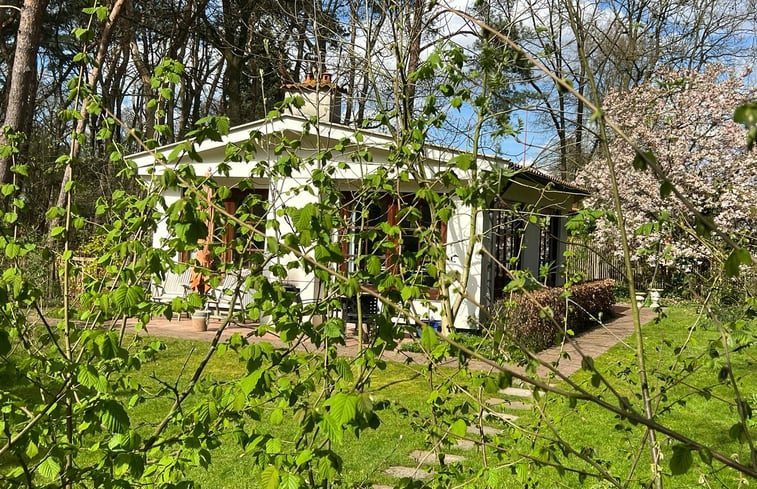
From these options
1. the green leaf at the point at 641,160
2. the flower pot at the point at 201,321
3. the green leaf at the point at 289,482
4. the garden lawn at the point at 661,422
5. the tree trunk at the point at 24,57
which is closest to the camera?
the green leaf at the point at 641,160

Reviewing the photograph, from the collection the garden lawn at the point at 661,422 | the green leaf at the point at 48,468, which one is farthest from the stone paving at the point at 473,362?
the green leaf at the point at 48,468

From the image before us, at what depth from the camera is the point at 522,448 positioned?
14.9ft

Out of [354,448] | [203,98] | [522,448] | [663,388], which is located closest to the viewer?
[663,388]

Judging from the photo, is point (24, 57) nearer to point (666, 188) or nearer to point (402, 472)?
point (402, 472)

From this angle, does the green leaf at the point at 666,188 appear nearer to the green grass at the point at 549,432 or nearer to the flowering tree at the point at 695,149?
the green grass at the point at 549,432

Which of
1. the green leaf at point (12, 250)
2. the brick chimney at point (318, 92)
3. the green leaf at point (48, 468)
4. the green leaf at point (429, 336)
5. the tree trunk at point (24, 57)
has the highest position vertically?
the tree trunk at point (24, 57)

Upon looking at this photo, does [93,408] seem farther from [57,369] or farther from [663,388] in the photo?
[663,388]

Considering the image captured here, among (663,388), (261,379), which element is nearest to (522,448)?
(663,388)

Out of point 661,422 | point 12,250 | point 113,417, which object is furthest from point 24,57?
point 113,417

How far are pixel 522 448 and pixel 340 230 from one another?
2.41 meters

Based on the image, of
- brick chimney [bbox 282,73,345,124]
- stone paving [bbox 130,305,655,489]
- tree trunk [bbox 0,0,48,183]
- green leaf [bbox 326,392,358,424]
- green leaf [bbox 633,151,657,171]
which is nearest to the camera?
green leaf [bbox 633,151,657,171]

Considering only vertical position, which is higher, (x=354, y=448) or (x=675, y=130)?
(x=675, y=130)

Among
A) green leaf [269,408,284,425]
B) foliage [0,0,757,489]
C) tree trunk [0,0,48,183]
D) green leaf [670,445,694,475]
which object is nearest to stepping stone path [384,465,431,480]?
foliage [0,0,757,489]

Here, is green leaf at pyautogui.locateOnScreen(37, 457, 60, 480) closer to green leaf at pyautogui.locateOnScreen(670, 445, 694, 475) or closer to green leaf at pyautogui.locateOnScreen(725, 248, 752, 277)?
green leaf at pyautogui.locateOnScreen(670, 445, 694, 475)
